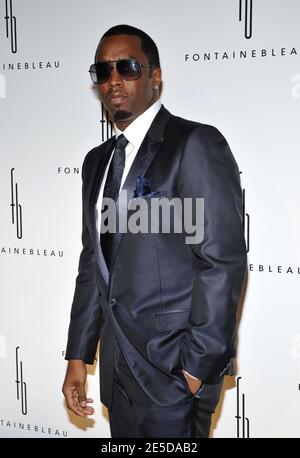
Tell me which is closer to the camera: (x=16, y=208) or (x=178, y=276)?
(x=178, y=276)

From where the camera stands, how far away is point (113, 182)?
5.40 ft

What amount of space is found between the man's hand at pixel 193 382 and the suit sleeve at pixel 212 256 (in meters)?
0.03

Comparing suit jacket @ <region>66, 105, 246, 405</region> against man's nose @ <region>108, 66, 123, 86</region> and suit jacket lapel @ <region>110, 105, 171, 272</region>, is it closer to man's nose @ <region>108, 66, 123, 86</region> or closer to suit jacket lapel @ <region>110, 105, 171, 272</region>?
suit jacket lapel @ <region>110, 105, 171, 272</region>

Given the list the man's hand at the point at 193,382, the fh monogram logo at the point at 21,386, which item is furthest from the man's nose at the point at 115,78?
the fh monogram logo at the point at 21,386

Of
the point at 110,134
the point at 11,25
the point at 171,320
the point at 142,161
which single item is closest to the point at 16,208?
the point at 110,134

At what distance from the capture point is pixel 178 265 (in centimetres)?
154

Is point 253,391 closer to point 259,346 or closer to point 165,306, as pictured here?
point 259,346

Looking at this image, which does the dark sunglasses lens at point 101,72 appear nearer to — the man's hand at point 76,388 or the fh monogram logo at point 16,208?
the man's hand at point 76,388

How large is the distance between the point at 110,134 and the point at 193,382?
121 cm

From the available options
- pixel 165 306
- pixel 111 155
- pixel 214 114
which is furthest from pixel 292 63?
pixel 165 306

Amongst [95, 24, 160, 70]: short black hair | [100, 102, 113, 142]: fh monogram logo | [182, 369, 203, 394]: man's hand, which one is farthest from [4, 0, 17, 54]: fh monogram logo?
[182, 369, 203, 394]: man's hand

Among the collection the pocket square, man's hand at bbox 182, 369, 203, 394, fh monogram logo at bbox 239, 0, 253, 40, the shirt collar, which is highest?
fh monogram logo at bbox 239, 0, 253, 40

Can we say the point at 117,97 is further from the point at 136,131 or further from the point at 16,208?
the point at 16,208

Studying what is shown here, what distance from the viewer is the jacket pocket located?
60.7 inches
